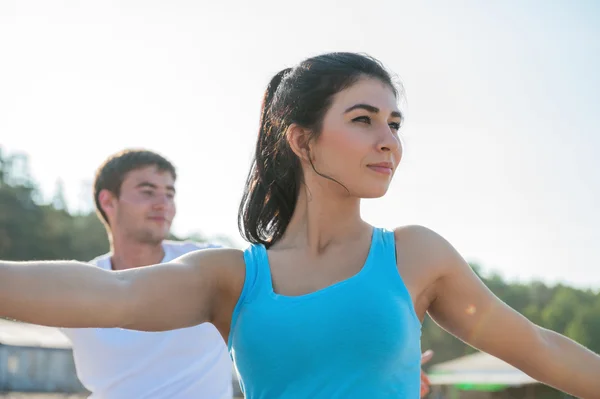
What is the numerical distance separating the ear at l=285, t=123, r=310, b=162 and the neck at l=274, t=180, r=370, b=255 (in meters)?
0.13

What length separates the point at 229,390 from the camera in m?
5.21

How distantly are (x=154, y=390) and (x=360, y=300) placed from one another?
2.73m

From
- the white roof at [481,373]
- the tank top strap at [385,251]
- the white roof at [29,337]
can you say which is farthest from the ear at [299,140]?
the white roof at [29,337]

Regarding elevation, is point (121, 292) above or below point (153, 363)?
above

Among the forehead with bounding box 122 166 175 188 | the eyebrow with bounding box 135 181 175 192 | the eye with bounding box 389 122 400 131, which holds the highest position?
the eye with bounding box 389 122 400 131

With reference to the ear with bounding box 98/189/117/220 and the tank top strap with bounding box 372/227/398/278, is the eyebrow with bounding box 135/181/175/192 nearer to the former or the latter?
the ear with bounding box 98/189/117/220

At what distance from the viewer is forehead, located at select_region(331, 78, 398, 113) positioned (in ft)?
9.36

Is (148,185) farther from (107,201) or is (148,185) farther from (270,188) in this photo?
(270,188)

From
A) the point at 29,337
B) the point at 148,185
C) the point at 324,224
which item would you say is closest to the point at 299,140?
the point at 324,224

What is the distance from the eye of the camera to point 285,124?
311 cm

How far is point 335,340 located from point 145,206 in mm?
3942

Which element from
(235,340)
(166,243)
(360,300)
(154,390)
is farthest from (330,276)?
(166,243)

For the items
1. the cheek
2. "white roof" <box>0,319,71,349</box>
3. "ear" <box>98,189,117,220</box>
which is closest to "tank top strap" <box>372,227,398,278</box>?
the cheek

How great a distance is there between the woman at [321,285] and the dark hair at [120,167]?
328cm
